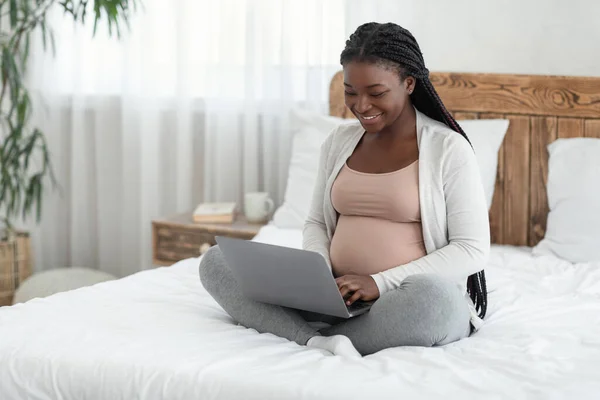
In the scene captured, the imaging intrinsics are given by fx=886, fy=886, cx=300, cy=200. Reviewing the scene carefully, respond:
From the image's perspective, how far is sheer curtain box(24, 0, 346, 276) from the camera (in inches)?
135

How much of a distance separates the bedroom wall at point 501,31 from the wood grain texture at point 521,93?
13 centimetres

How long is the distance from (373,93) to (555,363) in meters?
0.66

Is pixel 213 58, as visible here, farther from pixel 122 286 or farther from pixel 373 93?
pixel 373 93

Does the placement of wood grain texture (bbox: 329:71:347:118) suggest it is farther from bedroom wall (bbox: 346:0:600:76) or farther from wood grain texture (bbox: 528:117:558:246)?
wood grain texture (bbox: 528:117:558:246)

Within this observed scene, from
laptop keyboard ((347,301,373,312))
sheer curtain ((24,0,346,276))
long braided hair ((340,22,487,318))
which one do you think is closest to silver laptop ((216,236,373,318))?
laptop keyboard ((347,301,373,312))

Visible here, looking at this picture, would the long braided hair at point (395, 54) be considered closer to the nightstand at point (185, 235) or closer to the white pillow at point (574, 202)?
the white pillow at point (574, 202)

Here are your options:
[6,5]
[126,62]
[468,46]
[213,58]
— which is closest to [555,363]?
[468,46]

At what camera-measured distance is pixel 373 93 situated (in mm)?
1878

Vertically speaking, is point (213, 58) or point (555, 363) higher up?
point (213, 58)

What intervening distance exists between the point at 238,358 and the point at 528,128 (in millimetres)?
1682

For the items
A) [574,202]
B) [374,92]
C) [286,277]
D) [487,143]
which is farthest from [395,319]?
[487,143]

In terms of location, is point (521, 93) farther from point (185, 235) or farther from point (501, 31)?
point (185, 235)

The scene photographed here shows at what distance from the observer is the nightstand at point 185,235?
10.5ft

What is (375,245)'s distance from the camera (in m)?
1.92
